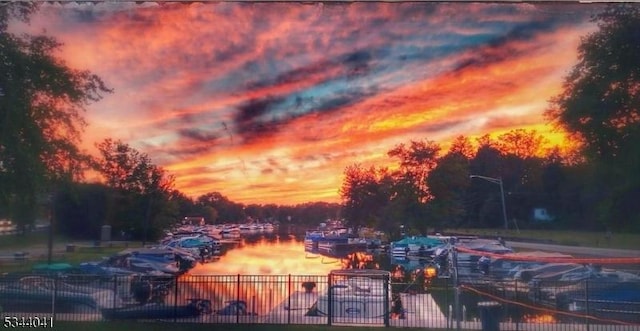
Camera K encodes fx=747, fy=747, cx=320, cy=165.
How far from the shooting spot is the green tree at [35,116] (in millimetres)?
6184

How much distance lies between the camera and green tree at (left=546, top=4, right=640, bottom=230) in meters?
6.19

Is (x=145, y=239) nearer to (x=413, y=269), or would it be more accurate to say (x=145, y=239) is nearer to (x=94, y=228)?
(x=94, y=228)

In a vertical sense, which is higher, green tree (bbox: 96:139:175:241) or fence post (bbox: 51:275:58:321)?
green tree (bbox: 96:139:175:241)

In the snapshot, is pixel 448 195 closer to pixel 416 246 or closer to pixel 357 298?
pixel 416 246

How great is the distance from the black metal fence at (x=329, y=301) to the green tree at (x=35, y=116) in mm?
769

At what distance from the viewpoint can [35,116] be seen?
6395 millimetres

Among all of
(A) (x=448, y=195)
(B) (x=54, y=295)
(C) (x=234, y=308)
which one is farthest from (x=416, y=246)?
(B) (x=54, y=295)

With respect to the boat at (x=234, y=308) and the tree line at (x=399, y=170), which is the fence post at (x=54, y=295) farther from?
the boat at (x=234, y=308)

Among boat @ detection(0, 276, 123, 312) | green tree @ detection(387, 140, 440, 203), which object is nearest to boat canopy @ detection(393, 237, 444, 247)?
green tree @ detection(387, 140, 440, 203)

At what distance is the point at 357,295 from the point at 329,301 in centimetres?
26

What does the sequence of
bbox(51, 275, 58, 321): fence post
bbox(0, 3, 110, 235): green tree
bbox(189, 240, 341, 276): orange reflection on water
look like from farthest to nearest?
1. bbox(51, 275, 58, 321): fence post
2. bbox(189, 240, 341, 276): orange reflection on water
3. bbox(0, 3, 110, 235): green tree

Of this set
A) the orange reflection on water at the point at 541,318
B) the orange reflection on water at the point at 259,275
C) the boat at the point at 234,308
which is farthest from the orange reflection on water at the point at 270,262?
the orange reflection on water at the point at 541,318

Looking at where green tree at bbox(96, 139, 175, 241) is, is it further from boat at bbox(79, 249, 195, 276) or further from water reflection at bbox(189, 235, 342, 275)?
water reflection at bbox(189, 235, 342, 275)

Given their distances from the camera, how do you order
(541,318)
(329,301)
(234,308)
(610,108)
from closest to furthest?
(234,308) → (610,108) → (329,301) → (541,318)
